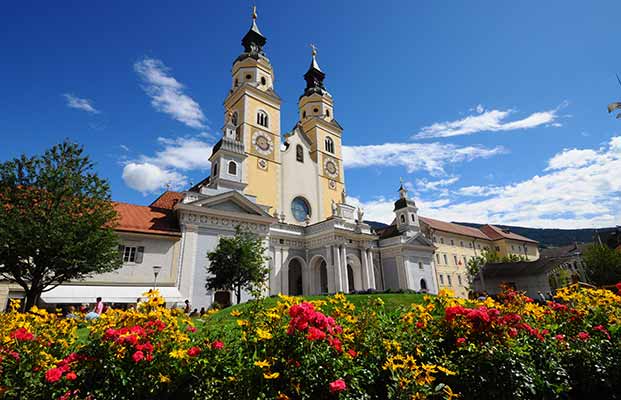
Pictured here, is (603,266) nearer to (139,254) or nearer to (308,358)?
(139,254)

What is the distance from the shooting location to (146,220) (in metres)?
24.5

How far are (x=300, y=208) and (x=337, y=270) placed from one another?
10556 mm

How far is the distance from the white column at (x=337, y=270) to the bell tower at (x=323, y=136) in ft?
28.3

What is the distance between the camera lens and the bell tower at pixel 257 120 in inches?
1403

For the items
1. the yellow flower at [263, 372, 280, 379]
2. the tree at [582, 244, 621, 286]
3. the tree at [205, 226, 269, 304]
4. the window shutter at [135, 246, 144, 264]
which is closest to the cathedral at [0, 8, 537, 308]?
the window shutter at [135, 246, 144, 264]

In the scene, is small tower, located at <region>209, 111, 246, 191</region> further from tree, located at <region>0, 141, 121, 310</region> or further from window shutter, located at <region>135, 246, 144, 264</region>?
tree, located at <region>0, 141, 121, 310</region>

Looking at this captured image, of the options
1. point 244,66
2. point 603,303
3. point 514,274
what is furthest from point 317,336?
point 514,274

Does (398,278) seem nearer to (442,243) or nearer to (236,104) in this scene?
(442,243)

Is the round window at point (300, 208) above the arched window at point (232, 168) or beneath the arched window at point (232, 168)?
beneath

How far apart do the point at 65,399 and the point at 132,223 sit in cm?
2235

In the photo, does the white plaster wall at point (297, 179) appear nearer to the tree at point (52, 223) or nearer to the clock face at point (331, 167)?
the clock face at point (331, 167)

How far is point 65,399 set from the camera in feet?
11.5

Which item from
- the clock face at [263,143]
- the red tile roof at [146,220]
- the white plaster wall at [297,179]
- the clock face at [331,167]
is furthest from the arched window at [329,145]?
the red tile roof at [146,220]

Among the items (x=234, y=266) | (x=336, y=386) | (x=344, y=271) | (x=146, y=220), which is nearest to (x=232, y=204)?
(x=146, y=220)
